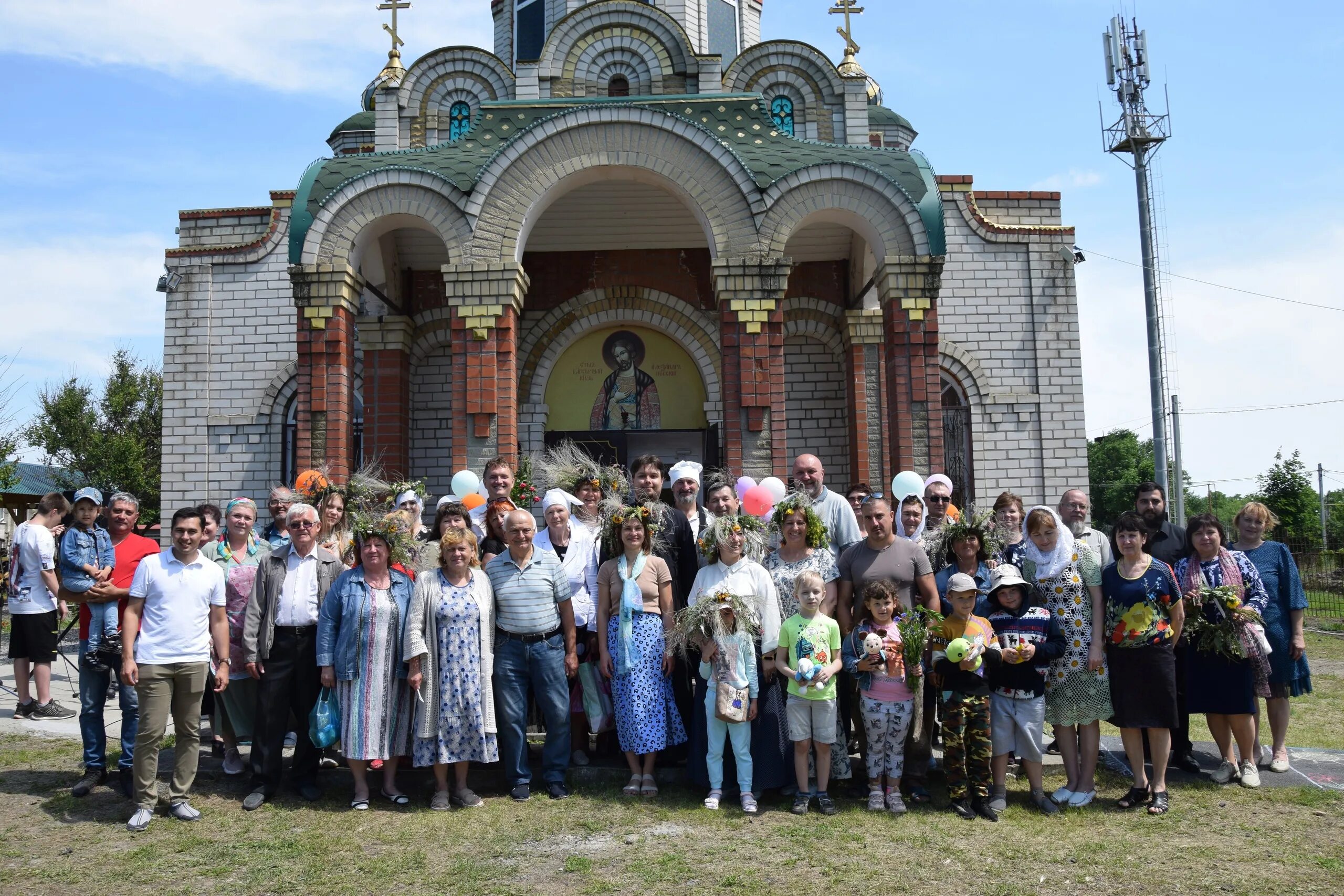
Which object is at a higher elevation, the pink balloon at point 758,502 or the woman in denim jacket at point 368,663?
the pink balloon at point 758,502

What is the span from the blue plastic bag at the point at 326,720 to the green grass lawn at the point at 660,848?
18.0 inches

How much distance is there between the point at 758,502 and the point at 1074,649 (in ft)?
8.35

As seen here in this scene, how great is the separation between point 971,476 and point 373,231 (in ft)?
31.5

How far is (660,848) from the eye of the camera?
5375 mm

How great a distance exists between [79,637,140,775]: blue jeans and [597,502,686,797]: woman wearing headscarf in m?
2.99

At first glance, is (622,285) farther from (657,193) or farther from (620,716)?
(620,716)

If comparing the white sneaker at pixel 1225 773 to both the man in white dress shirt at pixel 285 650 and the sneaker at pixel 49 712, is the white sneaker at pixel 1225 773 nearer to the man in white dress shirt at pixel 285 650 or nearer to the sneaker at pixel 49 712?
the man in white dress shirt at pixel 285 650

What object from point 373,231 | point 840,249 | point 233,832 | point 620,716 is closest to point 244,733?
point 233,832

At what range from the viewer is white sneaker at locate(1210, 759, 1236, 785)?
6.58 m

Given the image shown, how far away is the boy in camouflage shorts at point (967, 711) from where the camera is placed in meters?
5.90

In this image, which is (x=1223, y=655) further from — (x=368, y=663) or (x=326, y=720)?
(x=326, y=720)

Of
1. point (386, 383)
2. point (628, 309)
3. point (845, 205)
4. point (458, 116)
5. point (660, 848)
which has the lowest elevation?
point (660, 848)

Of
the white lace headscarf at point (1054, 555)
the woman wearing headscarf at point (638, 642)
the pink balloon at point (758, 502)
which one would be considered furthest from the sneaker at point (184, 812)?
the white lace headscarf at point (1054, 555)

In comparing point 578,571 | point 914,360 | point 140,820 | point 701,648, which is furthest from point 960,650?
point 914,360
